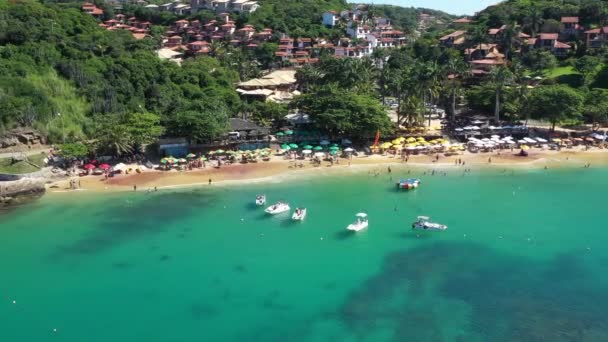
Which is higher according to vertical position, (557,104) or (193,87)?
(193,87)

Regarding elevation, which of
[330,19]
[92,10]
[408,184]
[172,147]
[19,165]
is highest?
[92,10]

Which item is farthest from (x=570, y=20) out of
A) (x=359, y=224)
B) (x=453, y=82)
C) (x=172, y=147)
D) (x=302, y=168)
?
(x=359, y=224)

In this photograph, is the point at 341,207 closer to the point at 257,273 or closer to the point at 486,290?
the point at 257,273

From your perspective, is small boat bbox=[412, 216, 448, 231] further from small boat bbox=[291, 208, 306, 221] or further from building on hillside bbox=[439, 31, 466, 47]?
building on hillside bbox=[439, 31, 466, 47]

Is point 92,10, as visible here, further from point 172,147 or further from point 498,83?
point 498,83

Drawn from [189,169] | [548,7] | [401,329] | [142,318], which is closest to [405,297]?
[401,329]

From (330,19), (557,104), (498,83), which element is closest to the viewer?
(557,104)
